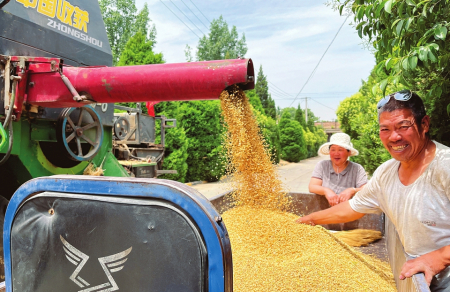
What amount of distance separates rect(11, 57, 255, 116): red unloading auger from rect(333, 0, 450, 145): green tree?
0.88m

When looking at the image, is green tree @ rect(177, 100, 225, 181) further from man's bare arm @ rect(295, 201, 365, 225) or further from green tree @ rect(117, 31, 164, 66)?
man's bare arm @ rect(295, 201, 365, 225)

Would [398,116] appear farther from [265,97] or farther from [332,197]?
[265,97]

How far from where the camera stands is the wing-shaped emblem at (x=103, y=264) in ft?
3.79

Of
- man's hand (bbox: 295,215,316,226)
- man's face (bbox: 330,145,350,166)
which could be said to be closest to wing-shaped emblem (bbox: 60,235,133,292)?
man's hand (bbox: 295,215,316,226)

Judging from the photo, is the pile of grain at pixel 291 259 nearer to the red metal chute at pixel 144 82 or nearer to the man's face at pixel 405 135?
the man's face at pixel 405 135

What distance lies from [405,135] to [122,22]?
30619mm

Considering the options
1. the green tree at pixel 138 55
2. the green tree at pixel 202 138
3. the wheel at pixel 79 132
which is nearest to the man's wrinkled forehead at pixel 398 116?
the wheel at pixel 79 132

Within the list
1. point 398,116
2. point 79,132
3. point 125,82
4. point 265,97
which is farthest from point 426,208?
point 265,97

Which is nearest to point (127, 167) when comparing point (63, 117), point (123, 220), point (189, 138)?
point (63, 117)

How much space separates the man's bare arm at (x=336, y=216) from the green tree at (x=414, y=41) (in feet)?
2.84

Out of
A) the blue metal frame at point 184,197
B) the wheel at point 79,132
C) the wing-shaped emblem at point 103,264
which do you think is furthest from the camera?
the wheel at point 79,132

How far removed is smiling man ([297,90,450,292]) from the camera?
1682mm

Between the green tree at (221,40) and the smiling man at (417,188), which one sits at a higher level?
the green tree at (221,40)

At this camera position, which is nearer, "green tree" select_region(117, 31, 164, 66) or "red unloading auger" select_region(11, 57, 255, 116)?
"red unloading auger" select_region(11, 57, 255, 116)
